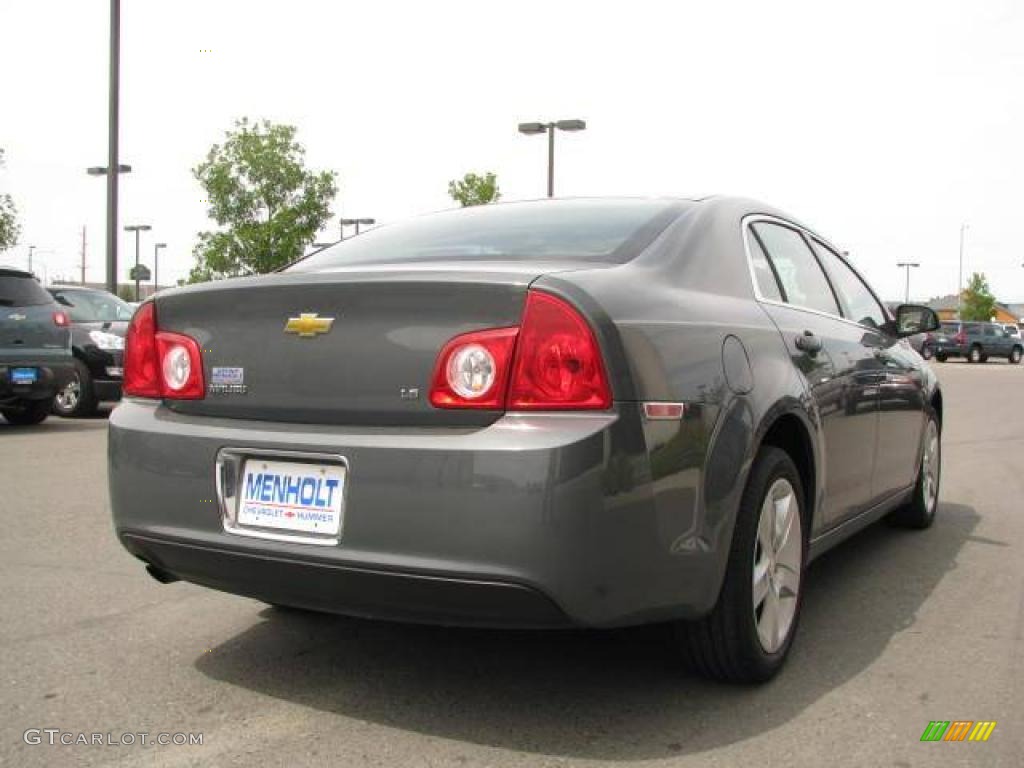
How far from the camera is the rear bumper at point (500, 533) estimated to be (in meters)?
Result: 2.45

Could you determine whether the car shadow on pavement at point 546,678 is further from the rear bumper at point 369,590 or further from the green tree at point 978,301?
the green tree at point 978,301

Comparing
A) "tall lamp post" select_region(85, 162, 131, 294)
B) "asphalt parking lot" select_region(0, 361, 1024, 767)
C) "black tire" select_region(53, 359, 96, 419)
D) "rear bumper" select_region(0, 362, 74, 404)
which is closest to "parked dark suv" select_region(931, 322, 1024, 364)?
"tall lamp post" select_region(85, 162, 131, 294)

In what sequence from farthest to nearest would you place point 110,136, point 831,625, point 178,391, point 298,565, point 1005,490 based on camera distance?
1. point 110,136
2. point 1005,490
3. point 831,625
4. point 178,391
5. point 298,565

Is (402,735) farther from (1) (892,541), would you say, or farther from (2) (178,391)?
(1) (892,541)

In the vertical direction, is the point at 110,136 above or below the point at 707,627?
above

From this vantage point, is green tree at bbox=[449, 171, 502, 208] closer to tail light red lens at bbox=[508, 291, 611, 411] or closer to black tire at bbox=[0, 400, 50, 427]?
black tire at bbox=[0, 400, 50, 427]

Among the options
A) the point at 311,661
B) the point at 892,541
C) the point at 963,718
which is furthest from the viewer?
the point at 892,541

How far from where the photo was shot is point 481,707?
2920 millimetres

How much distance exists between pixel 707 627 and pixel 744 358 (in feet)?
2.61

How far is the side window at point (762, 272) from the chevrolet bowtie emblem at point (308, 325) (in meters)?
1.54

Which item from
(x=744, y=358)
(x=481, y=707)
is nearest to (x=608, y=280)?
(x=744, y=358)

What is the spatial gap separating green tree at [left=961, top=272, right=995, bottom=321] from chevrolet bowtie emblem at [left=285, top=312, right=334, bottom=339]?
96834 millimetres

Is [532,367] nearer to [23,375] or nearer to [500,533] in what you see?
[500,533]

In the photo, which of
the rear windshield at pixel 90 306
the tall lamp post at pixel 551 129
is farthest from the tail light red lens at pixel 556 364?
the tall lamp post at pixel 551 129
